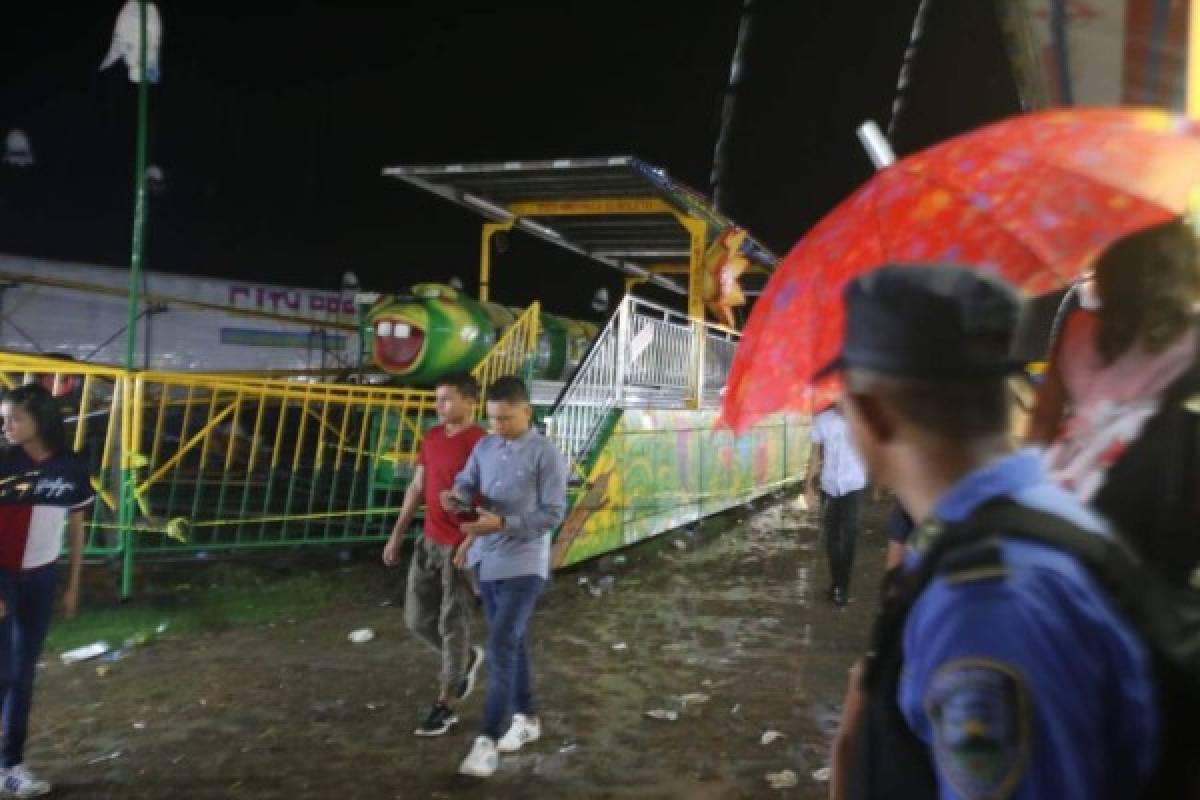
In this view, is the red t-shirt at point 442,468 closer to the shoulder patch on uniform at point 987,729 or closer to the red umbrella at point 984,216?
the red umbrella at point 984,216

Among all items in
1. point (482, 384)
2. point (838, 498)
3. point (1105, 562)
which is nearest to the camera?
point (1105, 562)

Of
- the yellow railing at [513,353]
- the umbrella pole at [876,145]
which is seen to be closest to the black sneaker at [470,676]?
the umbrella pole at [876,145]

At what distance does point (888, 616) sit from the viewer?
1.18 metres

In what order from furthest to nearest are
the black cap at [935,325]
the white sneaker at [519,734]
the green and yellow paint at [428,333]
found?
the green and yellow paint at [428,333] < the white sneaker at [519,734] < the black cap at [935,325]

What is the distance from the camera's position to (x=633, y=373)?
30.7 ft

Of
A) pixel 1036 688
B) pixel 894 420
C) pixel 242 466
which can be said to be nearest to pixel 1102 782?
pixel 1036 688

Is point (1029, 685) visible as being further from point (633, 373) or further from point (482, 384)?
point (482, 384)

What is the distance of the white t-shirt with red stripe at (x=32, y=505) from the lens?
385 centimetres

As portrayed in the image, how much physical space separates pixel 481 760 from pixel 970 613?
357 cm

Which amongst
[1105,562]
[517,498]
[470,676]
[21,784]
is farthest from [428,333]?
[1105,562]

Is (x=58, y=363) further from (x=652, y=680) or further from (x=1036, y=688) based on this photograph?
(x=1036, y=688)

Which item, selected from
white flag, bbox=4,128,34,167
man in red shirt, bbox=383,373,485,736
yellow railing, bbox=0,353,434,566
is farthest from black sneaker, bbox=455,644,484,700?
white flag, bbox=4,128,34,167

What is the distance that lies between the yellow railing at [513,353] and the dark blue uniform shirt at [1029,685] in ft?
27.4

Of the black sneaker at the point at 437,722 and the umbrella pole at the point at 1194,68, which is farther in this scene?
the black sneaker at the point at 437,722
